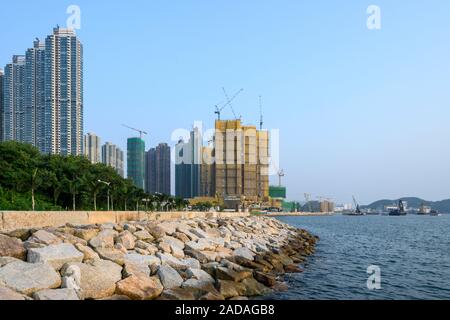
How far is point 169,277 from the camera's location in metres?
15.7

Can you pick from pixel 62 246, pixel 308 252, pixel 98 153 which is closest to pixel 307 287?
pixel 62 246

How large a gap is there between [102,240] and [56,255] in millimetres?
3358

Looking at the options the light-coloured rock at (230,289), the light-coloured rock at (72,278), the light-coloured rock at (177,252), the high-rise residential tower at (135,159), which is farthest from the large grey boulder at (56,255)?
the high-rise residential tower at (135,159)

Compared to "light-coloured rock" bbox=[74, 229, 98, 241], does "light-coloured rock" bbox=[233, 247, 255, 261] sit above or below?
below

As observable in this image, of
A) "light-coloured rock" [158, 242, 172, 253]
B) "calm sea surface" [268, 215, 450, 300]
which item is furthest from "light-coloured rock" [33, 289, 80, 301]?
"calm sea surface" [268, 215, 450, 300]

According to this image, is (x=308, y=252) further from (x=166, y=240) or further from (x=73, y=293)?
(x=73, y=293)

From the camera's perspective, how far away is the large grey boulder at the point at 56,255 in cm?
1349

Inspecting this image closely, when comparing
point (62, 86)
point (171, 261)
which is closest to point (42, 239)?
point (171, 261)

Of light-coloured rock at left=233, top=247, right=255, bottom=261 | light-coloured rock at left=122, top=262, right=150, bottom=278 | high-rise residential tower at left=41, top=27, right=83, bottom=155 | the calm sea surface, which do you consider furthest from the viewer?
high-rise residential tower at left=41, top=27, right=83, bottom=155

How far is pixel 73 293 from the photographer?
40.4 feet

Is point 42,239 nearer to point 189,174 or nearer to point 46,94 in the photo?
point 46,94

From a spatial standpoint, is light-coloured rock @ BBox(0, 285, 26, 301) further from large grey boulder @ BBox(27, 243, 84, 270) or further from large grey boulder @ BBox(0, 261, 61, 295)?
large grey boulder @ BBox(27, 243, 84, 270)

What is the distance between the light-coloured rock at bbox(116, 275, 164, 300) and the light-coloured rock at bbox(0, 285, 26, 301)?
3.02 metres

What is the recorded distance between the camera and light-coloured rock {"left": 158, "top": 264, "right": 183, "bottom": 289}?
1538cm
